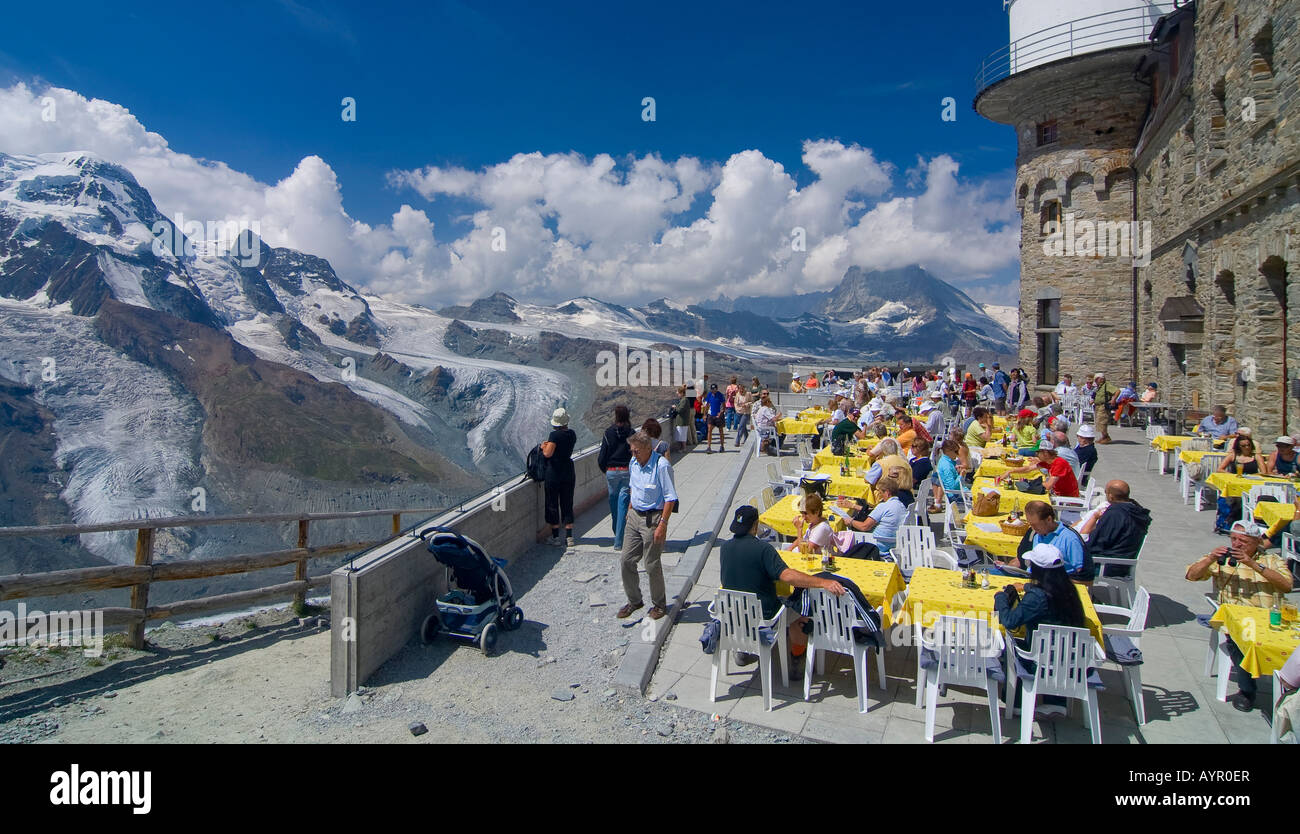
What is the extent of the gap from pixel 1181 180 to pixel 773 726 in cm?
2145

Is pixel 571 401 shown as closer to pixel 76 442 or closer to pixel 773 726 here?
pixel 76 442

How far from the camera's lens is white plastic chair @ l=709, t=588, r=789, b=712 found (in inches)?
219

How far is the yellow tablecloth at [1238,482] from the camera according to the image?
962cm

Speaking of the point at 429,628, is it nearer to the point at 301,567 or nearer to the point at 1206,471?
the point at 301,567

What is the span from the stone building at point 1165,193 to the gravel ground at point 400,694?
1340 centimetres

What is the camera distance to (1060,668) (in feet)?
15.9

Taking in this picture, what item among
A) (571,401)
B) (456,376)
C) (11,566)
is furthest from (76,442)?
(571,401)

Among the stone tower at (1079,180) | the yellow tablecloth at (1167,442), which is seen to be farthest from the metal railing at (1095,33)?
the yellow tablecloth at (1167,442)

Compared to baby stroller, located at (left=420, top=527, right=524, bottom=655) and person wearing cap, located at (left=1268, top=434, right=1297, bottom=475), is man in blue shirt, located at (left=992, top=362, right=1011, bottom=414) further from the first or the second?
baby stroller, located at (left=420, top=527, right=524, bottom=655)

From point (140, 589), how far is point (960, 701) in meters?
8.48

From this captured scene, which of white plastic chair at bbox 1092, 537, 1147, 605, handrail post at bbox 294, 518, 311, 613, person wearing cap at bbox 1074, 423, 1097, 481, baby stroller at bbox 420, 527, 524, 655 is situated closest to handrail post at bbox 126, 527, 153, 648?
handrail post at bbox 294, 518, 311, 613

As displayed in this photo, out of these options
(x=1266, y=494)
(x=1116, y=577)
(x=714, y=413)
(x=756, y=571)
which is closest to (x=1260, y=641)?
(x=1116, y=577)

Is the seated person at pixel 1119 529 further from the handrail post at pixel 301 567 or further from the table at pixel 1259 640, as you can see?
the handrail post at pixel 301 567
